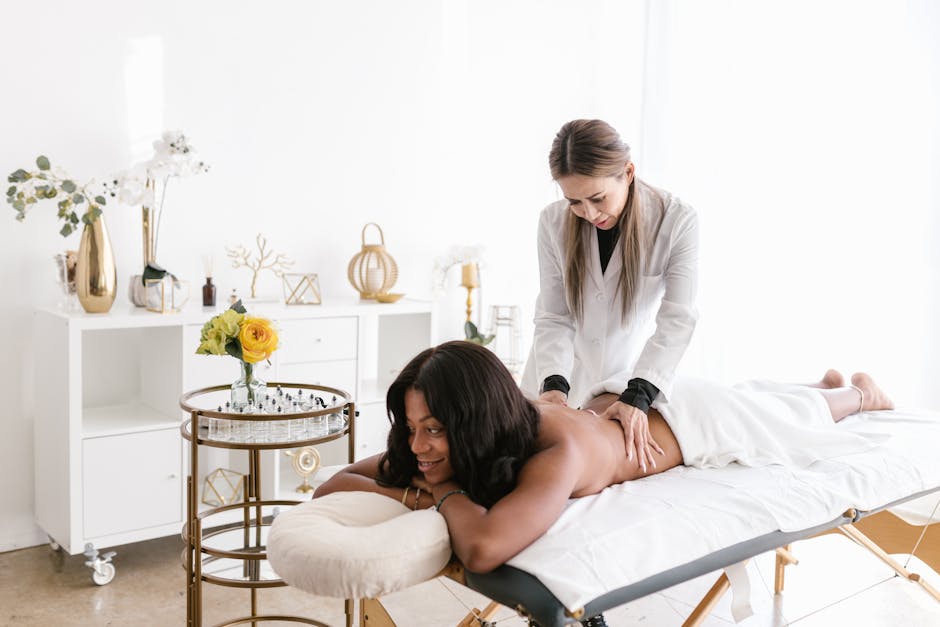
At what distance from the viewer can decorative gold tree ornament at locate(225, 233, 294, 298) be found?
328cm

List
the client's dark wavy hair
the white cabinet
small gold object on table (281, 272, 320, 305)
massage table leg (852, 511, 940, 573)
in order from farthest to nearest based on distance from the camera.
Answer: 1. small gold object on table (281, 272, 320, 305)
2. the white cabinet
3. massage table leg (852, 511, 940, 573)
4. the client's dark wavy hair

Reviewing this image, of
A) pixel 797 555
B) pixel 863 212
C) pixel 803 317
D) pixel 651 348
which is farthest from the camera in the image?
pixel 803 317

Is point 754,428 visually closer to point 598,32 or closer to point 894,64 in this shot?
point 894,64

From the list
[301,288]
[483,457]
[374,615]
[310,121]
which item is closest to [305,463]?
[301,288]

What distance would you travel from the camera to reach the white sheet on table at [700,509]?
55.2 inches

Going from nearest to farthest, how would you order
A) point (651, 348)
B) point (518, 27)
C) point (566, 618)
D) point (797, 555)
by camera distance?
point (566, 618), point (651, 348), point (797, 555), point (518, 27)

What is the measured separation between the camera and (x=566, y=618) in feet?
4.34

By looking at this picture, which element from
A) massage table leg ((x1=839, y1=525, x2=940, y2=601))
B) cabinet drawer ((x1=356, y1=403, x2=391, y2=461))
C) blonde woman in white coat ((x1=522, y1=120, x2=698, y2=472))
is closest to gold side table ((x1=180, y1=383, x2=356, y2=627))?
blonde woman in white coat ((x1=522, y1=120, x2=698, y2=472))

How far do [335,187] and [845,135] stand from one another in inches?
77.7

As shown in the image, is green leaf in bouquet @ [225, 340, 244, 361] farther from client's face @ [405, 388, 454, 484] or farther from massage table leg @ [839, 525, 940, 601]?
massage table leg @ [839, 525, 940, 601]

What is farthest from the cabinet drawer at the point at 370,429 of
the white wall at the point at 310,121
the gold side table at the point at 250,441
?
the gold side table at the point at 250,441

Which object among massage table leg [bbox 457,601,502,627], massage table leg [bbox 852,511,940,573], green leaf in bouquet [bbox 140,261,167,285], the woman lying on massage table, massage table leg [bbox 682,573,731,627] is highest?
green leaf in bouquet [bbox 140,261,167,285]

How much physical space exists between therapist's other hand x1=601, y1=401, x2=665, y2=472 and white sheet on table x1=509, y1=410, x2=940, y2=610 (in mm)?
46

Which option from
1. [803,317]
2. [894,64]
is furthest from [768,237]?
[894,64]
